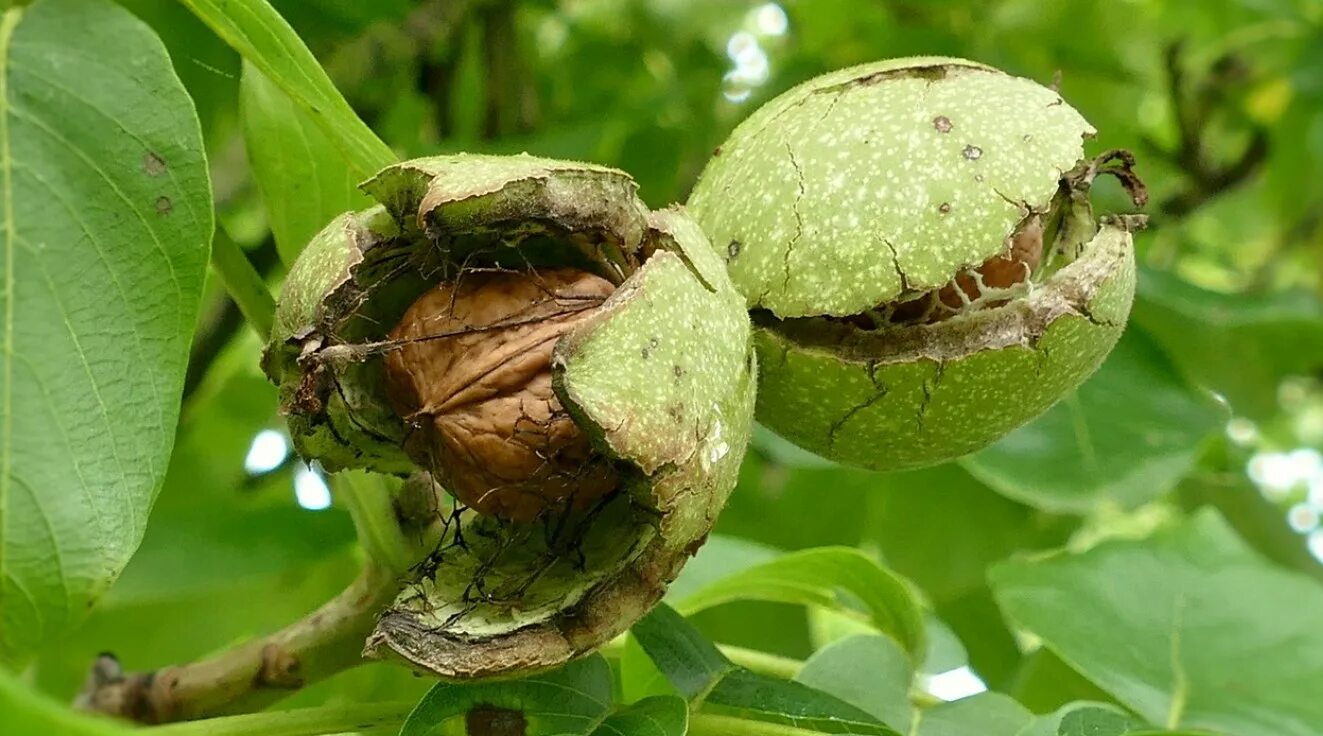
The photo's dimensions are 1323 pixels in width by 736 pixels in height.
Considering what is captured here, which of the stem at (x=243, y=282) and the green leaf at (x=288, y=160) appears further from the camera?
the green leaf at (x=288, y=160)

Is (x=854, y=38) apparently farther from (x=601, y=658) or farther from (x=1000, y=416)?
(x=601, y=658)

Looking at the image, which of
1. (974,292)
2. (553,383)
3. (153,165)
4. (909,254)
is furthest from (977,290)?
(153,165)

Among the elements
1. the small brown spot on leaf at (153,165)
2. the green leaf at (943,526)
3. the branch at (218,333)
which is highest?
the small brown spot on leaf at (153,165)

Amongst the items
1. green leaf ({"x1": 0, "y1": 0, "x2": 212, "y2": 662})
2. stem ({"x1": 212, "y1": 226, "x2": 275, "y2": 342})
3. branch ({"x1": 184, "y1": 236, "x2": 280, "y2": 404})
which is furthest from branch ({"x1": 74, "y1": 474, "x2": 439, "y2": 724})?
branch ({"x1": 184, "y1": 236, "x2": 280, "y2": 404})

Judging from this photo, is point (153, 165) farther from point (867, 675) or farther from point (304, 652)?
point (867, 675)

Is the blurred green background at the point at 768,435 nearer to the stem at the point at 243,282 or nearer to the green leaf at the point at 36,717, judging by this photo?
the stem at the point at 243,282

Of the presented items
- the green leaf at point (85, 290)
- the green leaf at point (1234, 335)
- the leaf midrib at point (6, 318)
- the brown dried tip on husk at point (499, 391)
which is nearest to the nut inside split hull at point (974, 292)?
the brown dried tip on husk at point (499, 391)

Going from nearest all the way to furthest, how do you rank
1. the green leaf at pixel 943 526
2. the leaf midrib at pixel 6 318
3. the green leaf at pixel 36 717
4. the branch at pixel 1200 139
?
the green leaf at pixel 36 717, the leaf midrib at pixel 6 318, the green leaf at pixel 943 526, the branch at pixel 1200 139

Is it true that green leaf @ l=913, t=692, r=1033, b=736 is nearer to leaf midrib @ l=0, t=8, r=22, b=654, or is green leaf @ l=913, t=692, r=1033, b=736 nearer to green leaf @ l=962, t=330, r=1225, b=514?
green leaf @ l=962, t=330, r=1225, b=514

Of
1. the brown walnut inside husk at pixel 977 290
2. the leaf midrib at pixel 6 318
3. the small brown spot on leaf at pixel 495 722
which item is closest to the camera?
the leaf midrib at pixel 6 318
